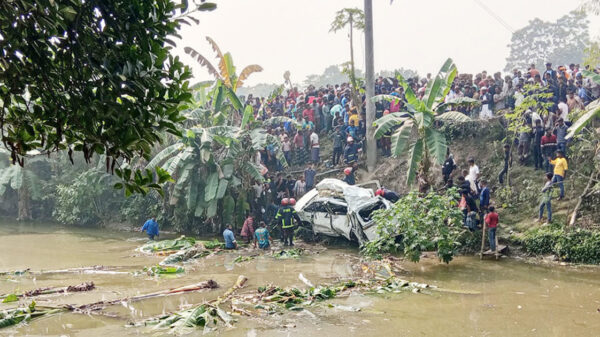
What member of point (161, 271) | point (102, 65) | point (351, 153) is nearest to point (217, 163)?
point (351, 153)

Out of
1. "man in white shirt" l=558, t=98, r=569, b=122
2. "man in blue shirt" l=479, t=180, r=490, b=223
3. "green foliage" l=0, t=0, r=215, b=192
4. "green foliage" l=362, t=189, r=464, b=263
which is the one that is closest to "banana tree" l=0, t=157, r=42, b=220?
"green foliage" l=362, t=189, r=464, b=263

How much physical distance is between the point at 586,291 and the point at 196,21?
9303 mm

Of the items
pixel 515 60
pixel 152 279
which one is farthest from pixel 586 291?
pixel 515 60

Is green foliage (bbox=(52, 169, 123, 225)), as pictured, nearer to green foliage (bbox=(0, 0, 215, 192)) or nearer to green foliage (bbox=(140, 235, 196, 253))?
green foliage (bbox=(140, 235, 196, 253))

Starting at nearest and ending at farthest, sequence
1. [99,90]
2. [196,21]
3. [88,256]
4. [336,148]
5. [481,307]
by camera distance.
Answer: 1. [99,90]
2. [196,21]
3. [481,307]
4. [88,256]
5. [336,148]

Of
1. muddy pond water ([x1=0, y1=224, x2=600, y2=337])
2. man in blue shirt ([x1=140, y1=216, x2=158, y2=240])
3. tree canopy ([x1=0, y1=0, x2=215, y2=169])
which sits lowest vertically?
muddy pond water ([x1=0, y1=224, x2=600, y2=337])

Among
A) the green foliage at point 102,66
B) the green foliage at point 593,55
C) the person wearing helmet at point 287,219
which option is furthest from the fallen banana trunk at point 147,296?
the green foliage at point 593,55

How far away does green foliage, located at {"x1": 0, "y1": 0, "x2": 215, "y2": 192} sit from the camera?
395 centimetres

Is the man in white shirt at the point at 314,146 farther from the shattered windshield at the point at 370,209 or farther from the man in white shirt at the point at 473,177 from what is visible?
the man in white shirt at the point at 473,177

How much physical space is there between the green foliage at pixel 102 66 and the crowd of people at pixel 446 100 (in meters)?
10.9

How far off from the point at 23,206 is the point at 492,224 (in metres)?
22.1

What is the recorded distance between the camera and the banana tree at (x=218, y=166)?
18000 mm

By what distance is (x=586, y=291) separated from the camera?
33.0 ft

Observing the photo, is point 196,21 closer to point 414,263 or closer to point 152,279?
point 152,279
